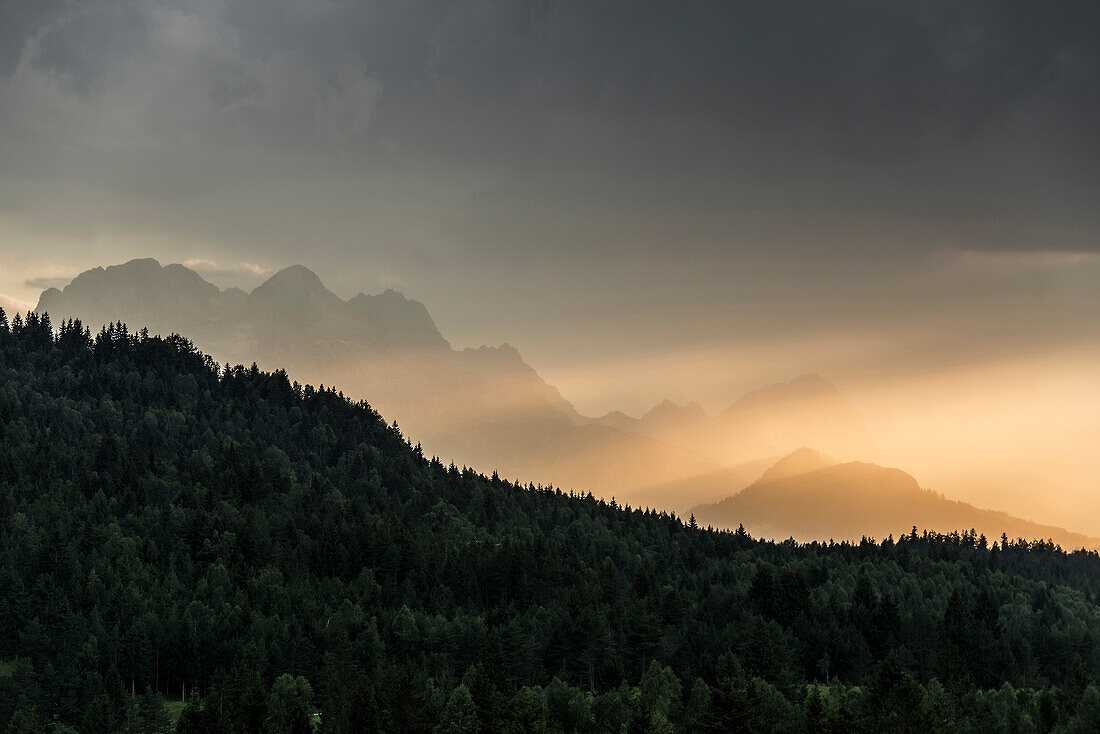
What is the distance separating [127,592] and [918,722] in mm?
142525

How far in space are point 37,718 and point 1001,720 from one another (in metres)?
124

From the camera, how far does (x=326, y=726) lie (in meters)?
136

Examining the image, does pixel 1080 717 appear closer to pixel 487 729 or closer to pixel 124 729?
pixel 487 729

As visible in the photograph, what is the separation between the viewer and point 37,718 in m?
140

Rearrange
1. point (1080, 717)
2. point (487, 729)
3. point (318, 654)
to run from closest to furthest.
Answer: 1. point (1080, 717)
2. point (487, 729)
3. point (318, 654)

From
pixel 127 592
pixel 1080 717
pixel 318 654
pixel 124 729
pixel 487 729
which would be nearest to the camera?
pixel 1080 717

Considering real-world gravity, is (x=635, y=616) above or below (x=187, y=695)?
above

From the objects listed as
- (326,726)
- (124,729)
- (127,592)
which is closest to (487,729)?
(326,726)

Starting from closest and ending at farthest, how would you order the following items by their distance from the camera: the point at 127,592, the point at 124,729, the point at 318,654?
the point at 124,729 → the point at 318,654 → the point at 127,592

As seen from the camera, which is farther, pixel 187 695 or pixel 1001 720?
pixel 187 695

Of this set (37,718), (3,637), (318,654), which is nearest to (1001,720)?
(318,654)

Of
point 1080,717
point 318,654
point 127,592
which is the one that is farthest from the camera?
point 127,592

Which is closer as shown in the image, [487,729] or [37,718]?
[487,729]

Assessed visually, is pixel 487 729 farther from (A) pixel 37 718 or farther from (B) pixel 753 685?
(A) pixel 37 718
